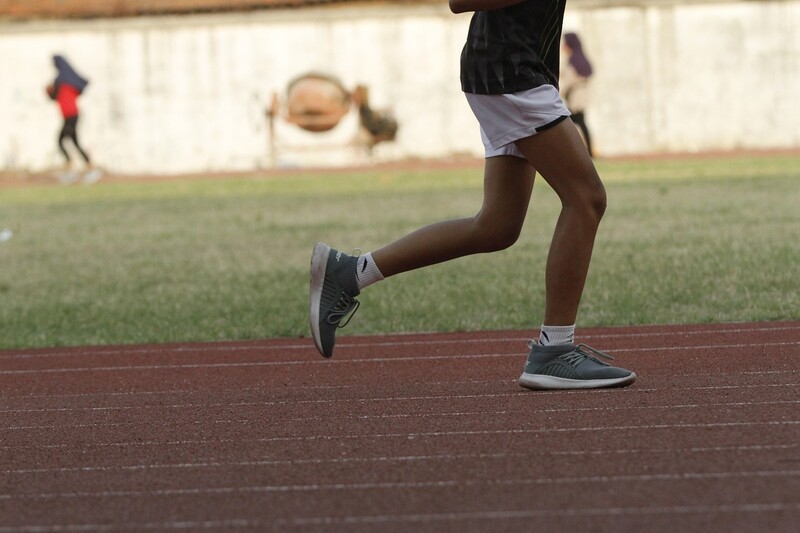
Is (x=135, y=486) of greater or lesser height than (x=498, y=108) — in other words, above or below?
below

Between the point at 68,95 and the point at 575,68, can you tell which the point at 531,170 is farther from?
the point at 68,95

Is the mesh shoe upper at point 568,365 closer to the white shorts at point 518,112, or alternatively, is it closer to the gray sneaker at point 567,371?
the gray sneaker at point 567,371

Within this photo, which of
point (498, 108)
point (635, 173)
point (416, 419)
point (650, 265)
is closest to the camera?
point (416, 419)

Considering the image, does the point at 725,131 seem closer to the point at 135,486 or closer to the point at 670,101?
the point at 670,101

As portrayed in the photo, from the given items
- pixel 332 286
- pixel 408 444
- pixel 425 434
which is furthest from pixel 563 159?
pixel 408 444

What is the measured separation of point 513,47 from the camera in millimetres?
5180

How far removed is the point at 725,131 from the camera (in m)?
35.4

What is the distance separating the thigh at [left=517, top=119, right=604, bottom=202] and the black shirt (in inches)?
7.6

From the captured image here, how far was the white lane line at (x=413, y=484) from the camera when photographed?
377cm

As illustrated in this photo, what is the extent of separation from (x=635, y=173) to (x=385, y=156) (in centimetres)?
1254

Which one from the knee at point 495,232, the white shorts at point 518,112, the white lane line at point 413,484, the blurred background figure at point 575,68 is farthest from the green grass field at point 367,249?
the blurred background figure at point 575,68

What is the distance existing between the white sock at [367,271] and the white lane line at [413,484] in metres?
1.93

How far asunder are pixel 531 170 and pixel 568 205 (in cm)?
26

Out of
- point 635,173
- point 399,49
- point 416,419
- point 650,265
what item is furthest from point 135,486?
A: point 399,49
